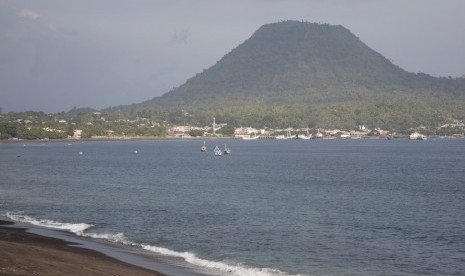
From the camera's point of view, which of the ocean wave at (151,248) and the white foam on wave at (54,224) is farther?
the white foam on wave at (54,224)

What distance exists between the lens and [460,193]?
1954 inches

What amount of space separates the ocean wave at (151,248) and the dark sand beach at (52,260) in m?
2.73

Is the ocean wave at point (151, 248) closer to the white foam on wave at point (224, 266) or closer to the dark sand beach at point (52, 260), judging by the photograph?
the white foam on wave at point (224, 266)

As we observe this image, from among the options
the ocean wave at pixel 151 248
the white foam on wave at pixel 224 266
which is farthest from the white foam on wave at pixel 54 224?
the white foam on wave at pixel 224 266

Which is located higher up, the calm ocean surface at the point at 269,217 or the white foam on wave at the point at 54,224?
the white foam on wave at the point at 54,224

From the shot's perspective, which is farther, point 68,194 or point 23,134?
point 23,134

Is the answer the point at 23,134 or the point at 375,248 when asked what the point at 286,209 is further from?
the point at 23,134

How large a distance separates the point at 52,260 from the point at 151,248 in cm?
630

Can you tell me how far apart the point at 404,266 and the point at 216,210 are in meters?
16.8

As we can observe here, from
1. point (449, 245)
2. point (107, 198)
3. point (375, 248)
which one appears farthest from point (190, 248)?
point (107, 198)

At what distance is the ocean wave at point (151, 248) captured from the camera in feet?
75.0

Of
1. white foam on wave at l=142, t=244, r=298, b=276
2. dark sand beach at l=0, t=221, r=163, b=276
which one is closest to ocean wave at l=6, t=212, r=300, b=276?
white foam on wave at l=142, t=244, r=298, b=276

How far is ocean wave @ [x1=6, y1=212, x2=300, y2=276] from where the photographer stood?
22875 mm

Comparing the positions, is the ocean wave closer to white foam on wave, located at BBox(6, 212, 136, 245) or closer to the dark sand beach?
white foam on wave, located at BBox(6, 212, 136, 245)
